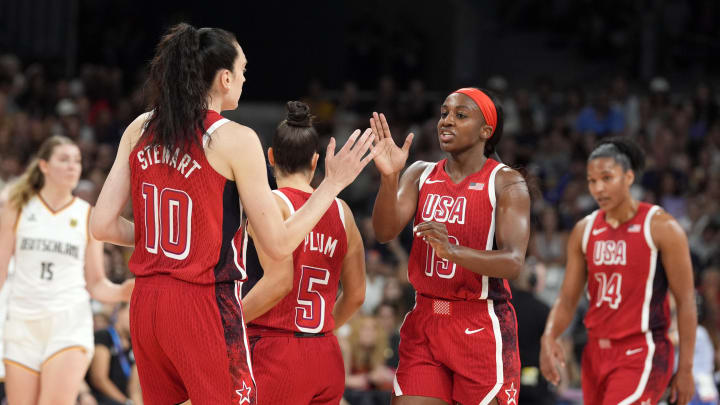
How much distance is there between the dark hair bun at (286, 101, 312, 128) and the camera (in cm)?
448

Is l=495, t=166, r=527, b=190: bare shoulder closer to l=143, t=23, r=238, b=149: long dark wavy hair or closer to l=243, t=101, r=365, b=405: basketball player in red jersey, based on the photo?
l=243, t=101, r=365, b=405: basketball player in red jersey

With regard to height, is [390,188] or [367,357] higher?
[390,188]

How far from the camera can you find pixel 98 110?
13.9 meters

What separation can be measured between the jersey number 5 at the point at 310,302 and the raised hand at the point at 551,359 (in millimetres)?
1662

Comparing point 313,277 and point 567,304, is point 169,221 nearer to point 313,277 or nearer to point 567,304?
point 313,277

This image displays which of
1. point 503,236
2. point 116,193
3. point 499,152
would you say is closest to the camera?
point 116,193

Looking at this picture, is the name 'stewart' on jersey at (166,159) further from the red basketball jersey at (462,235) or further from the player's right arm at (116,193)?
the red basketball jersey at (462,235)

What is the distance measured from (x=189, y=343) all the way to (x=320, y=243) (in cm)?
113

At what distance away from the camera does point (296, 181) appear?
4.54 meters

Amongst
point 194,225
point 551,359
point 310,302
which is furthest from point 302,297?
point 551,359

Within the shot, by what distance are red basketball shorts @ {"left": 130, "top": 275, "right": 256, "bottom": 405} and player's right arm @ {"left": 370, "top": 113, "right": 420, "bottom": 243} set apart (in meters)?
1.15

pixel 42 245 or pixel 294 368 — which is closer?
pixel 294 368

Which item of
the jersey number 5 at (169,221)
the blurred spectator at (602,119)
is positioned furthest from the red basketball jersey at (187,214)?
the blurred spectator at (602,119)

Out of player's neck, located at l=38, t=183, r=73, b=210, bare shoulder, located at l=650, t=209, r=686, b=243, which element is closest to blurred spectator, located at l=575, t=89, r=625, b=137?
bare shoulder, located at l=650, t=209, r=686, b=243
